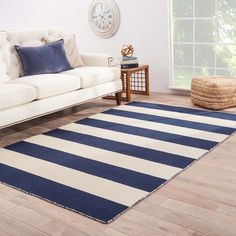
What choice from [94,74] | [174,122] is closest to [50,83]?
[94,74]

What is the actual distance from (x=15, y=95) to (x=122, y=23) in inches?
83.2

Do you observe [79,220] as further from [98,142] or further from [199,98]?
[199,98]

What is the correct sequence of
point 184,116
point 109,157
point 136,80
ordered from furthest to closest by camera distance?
1. point 136,80
2. point 184,116
3. point 109,157

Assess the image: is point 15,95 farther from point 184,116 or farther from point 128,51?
point 128,51

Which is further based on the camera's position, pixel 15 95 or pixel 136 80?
pixel 136 80

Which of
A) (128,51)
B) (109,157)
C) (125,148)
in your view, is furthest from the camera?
(128,51)

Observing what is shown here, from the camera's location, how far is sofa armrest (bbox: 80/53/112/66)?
4.40m

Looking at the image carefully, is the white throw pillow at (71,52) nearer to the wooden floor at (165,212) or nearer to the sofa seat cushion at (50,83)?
the sofa seat cushion at (50,83)

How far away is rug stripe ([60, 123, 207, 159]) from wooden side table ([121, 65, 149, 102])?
3.12 feet

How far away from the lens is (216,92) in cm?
390

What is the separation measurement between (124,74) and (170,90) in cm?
60

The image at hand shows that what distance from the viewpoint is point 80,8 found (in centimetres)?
531

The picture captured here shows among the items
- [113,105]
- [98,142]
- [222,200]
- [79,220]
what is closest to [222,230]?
[222,200]

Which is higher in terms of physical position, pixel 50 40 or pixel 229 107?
pixel 50 40
